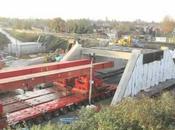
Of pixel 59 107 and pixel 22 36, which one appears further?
pixel 22 36

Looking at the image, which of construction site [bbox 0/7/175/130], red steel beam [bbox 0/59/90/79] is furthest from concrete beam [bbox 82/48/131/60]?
red steel beam [bbox 0/59/90/79]

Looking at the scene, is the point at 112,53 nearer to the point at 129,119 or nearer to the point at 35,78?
the point at 35,78

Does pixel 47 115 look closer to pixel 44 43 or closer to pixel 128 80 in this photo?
pixel 128 80

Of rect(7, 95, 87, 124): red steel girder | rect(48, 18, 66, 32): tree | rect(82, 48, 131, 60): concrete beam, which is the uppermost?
rect(48, 18, 66, 32): tree

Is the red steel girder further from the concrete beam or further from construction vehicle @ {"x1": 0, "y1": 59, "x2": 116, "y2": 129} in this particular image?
the concrete beam

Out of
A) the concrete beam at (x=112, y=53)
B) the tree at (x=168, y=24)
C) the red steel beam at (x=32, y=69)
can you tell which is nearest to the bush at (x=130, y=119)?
the red steel beam at (x=32, y=69)

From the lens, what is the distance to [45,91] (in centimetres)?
2169

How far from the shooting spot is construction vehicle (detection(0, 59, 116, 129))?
15.9 m

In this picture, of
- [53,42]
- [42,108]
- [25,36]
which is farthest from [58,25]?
[42,108]

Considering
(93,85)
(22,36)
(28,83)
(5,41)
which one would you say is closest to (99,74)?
(93,85)

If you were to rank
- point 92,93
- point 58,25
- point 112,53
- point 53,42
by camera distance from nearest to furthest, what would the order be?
1. point 92,93
2. point 112,53
3. point 53,42
4. point 58,25

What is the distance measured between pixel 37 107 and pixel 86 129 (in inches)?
365

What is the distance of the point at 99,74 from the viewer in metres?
25.1

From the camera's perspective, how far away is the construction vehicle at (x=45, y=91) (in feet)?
52.1
